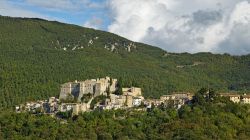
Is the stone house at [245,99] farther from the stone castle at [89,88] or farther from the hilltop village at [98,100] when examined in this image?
the stone castle at [89,88]

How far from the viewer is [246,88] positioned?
153 meters

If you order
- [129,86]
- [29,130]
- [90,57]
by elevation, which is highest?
[90,57]

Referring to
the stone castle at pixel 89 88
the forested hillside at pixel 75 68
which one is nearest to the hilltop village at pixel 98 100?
the stone castle at pixel 89 88

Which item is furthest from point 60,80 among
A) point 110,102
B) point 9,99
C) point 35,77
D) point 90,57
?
point 110,102

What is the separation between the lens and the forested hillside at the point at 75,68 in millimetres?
123750

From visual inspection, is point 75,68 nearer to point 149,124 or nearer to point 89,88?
point 89,88

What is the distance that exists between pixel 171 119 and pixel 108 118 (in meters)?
8.33

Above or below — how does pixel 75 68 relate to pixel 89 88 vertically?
above

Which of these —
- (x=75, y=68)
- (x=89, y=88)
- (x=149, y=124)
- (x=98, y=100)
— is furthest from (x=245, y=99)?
(x=75, y=68)

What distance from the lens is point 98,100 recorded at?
92.1 metres

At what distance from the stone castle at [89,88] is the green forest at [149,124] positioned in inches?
311

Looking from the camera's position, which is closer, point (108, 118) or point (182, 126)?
point (182, 126)

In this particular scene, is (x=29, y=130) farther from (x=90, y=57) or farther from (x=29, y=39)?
(x=29, y=39)

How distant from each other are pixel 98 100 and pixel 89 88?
3295 mm
